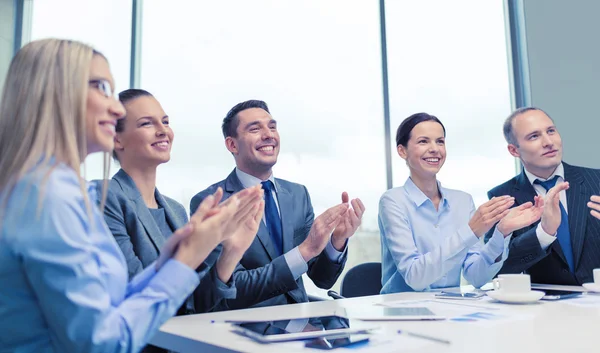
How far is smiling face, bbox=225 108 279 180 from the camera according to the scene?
243 centimetres

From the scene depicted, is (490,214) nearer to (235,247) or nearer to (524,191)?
(524,191)

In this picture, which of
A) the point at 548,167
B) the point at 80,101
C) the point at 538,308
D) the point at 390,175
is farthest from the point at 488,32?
the point at 80,101

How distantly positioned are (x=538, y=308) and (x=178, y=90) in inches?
130

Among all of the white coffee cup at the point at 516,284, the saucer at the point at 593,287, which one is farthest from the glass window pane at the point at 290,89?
the white coffee cup at the point at 516,284

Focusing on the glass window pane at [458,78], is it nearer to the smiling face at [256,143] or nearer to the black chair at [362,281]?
the black chair at [362,281]

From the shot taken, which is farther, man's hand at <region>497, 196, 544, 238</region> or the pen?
man's hand at <region>497, 196, 544, 238</region>

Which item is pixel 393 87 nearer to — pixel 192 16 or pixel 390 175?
pixel 390 175

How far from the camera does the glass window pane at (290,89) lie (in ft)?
13.0

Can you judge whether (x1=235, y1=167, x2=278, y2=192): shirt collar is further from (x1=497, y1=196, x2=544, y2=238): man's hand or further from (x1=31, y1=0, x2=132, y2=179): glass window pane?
(x1=31, y1=0, x2=132, y2=179): glass window pane

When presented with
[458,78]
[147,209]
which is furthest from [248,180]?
[458,78]

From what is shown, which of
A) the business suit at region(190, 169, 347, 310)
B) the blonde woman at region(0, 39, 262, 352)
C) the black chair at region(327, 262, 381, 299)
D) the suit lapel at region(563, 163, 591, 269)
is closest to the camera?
the blonde woman at region(0, 39, 262, 352)

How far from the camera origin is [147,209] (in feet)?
6.00

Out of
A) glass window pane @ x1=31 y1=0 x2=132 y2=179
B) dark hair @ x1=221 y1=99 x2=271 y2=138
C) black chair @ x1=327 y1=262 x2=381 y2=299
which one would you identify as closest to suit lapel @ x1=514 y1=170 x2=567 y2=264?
black chair @ x1=327 y1=262 x2=381 y2=299

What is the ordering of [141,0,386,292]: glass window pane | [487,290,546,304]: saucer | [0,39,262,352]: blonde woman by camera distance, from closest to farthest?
[0,39,262,352]: blonde woman
[487,290,546,304]: saucer
[141,0,386,292]: glass window pane
